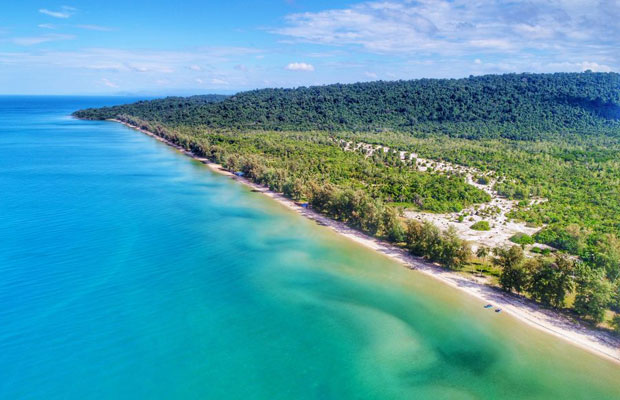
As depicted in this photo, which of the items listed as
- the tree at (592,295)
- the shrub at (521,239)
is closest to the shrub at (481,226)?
the shrub at (521,239)

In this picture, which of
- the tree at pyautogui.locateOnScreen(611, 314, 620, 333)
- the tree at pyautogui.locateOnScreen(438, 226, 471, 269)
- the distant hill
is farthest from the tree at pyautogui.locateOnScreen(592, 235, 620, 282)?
the distant hill

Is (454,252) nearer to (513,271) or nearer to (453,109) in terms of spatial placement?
(513,271)

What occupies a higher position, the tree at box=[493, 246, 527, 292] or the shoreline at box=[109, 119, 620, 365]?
the tree at box=[493, 246, 527, 292]

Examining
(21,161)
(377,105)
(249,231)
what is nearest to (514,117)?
(377,105)

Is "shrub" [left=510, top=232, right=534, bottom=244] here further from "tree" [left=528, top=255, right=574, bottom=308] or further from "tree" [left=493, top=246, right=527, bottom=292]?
"tree" [left=528, top=255, right=574, bottom=308]

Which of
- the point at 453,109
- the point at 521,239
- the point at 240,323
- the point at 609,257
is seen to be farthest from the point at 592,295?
the point at 453,109

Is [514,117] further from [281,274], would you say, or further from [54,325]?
[54,325]
